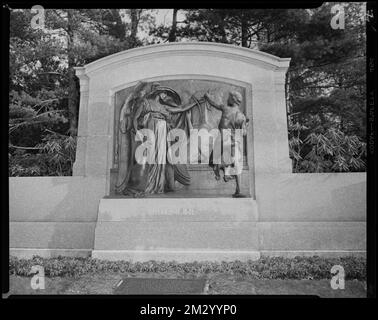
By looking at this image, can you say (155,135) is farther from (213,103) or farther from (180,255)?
(180,255)

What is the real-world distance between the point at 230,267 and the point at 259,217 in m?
1.13

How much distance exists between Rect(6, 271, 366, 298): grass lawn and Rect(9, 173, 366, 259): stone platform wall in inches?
20.5

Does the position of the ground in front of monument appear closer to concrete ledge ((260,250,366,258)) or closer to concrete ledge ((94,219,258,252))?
concrete ledge ((260,250,366,258))

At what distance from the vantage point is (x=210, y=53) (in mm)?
6418

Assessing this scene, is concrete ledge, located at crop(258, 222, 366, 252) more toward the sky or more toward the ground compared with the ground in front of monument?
more toward the sky

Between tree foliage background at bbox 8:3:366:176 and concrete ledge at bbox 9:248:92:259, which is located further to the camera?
tree foliage background at bbox 8:3:366:176

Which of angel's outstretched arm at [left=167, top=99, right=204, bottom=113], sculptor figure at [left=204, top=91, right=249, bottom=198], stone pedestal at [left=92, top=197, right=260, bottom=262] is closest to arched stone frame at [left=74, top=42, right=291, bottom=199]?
sculptor figure at [left=204, top=91, right=249, bottom=198]

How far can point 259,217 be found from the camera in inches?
244

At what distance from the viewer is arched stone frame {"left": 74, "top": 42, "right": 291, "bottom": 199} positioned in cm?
634

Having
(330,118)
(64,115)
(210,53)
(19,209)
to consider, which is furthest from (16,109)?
(330,118)

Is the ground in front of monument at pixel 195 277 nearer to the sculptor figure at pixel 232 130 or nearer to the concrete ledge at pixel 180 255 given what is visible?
the concrete ledge at pixel 180 255

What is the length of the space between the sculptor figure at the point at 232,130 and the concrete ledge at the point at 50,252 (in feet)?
9.05

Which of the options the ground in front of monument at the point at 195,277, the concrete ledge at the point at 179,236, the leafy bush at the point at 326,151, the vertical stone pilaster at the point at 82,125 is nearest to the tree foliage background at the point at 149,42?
the leafy bush at the point at 326,151
